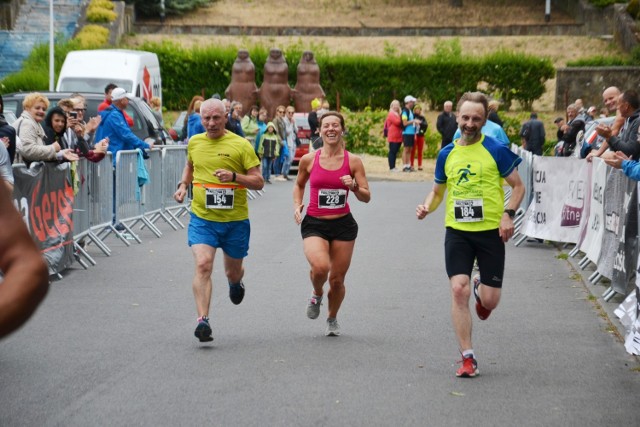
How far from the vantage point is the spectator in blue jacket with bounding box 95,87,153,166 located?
55.9 feet

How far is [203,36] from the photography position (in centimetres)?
6312

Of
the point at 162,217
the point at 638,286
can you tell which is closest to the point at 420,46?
the point at 162,217

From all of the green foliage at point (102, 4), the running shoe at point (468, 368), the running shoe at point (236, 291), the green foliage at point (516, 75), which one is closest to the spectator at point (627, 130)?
the running shoe at point (236, 291)

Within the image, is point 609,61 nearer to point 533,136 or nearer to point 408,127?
point 408,127

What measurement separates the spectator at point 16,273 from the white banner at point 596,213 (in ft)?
37.2

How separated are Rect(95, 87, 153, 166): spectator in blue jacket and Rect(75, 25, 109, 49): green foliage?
36.0 meters

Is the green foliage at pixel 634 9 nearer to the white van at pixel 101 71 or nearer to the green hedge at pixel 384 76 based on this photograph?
the green hedge at pixel 384 76

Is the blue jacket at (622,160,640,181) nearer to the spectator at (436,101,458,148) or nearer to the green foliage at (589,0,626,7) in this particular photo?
the spectator at (436,101,458,148)

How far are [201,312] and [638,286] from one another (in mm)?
3233

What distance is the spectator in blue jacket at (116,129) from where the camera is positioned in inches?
671

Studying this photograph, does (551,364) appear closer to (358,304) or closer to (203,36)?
(358,304)

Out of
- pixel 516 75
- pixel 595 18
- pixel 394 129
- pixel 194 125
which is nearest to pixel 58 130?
pixel 194 125

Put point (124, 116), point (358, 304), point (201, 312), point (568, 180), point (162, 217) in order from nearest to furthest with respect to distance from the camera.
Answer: point (201, 312) < point (358, 304) < point (568, 180) < point (124, 116) < point (162, 217)

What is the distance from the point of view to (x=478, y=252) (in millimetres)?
8438
